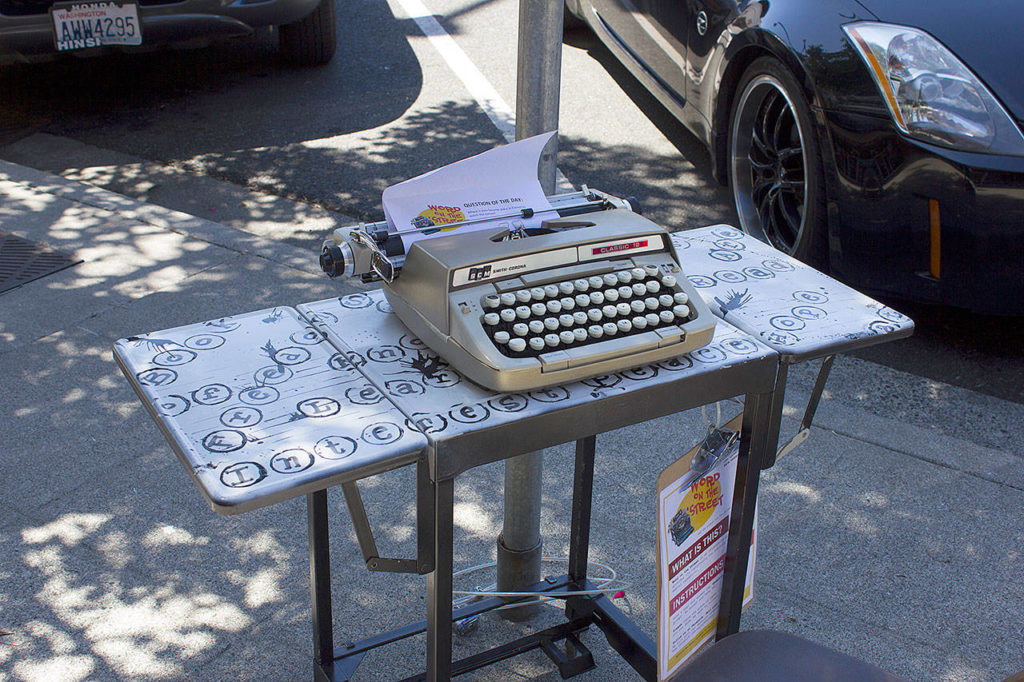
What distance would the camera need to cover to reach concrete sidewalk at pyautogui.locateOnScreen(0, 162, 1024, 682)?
2410mm

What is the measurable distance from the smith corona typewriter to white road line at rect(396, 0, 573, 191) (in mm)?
2843

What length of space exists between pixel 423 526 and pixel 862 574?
156 centimetres

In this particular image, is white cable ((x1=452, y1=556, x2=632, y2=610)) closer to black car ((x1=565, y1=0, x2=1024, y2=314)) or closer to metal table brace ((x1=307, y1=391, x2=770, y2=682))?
metal table brace ((x1=307, y1=391, x2=770, y2=682))

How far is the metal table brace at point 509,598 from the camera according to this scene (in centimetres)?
162

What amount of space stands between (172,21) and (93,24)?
0.39 meters

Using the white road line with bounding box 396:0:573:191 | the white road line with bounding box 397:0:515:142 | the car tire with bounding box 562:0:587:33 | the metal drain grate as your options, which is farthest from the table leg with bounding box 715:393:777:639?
the car tire with bounding box 562:0:587:33

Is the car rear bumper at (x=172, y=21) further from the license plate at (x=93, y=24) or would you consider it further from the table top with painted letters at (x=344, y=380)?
the table top with painted letters at (x=344, y=380)

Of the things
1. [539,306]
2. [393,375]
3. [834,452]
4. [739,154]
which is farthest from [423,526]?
[739,154]

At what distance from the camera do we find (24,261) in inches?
164

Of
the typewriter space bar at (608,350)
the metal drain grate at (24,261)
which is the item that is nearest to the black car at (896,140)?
the typewriter space bar at (608,350)

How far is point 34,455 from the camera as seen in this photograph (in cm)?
302

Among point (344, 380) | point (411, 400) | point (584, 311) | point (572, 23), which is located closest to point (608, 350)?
point (584, 311)

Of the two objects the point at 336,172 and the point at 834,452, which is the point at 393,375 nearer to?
the point at 834,452

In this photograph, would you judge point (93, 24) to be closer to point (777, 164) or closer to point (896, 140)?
point (777, 164)
